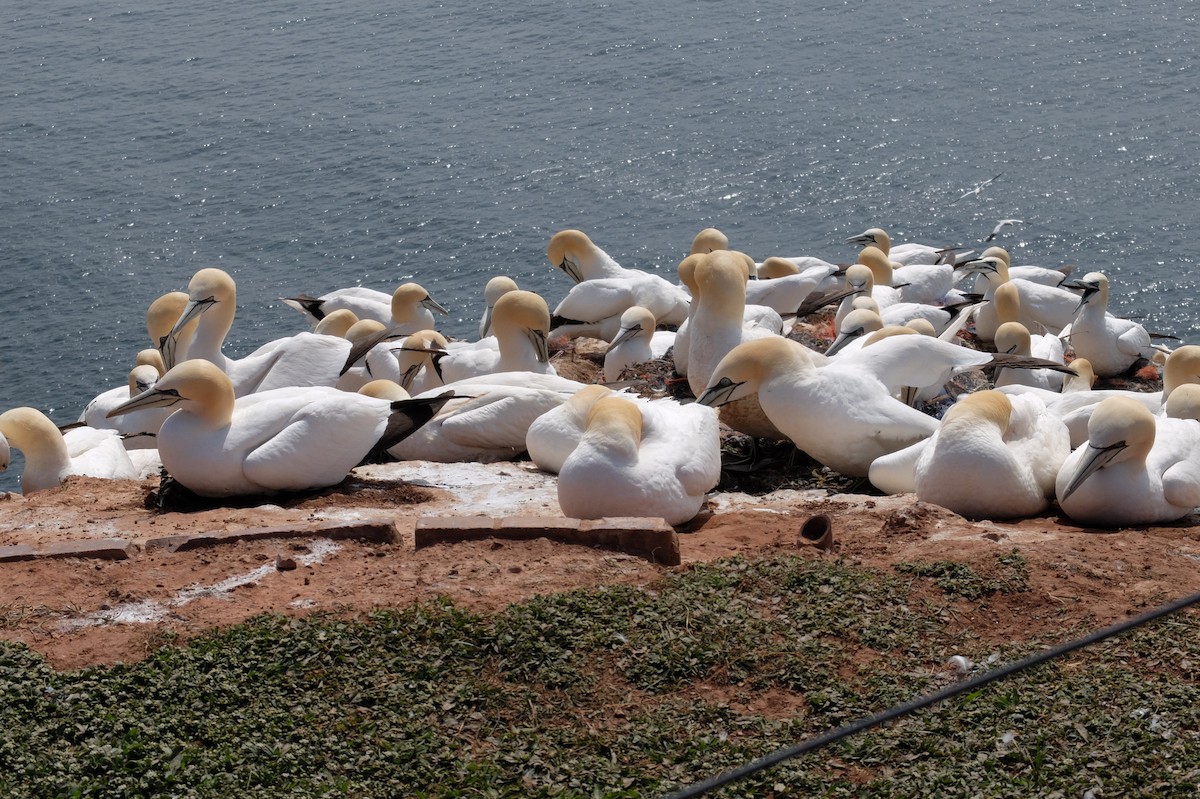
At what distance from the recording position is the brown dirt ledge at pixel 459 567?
4.71 m

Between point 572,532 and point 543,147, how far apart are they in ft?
43.9

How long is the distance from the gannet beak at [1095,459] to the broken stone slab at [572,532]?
6.53ft

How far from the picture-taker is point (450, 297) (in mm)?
14312

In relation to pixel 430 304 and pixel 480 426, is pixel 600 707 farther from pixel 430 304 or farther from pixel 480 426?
pixel 430 304

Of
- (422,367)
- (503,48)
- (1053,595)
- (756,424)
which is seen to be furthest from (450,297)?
(1053,595)

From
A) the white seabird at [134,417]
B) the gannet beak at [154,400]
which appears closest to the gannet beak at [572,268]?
the white seabird at [134,417]

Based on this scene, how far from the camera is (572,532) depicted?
5254mm

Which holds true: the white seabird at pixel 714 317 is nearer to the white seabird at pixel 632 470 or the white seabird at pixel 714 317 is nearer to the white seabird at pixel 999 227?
the white seabird at pixel 632 470

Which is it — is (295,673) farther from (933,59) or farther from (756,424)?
(933,59)

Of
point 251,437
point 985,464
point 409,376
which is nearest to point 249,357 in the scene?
point 409,376

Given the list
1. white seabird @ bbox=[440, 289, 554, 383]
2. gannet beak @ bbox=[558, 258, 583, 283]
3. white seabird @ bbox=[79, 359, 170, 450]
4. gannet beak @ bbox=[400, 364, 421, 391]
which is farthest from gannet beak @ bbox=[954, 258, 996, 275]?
white seabird @ bbox=[79, 359, 170, 450]

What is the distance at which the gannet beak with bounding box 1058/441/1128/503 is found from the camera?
6145mm

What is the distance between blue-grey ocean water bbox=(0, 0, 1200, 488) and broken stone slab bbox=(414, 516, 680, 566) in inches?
257

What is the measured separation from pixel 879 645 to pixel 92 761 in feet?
7.42
